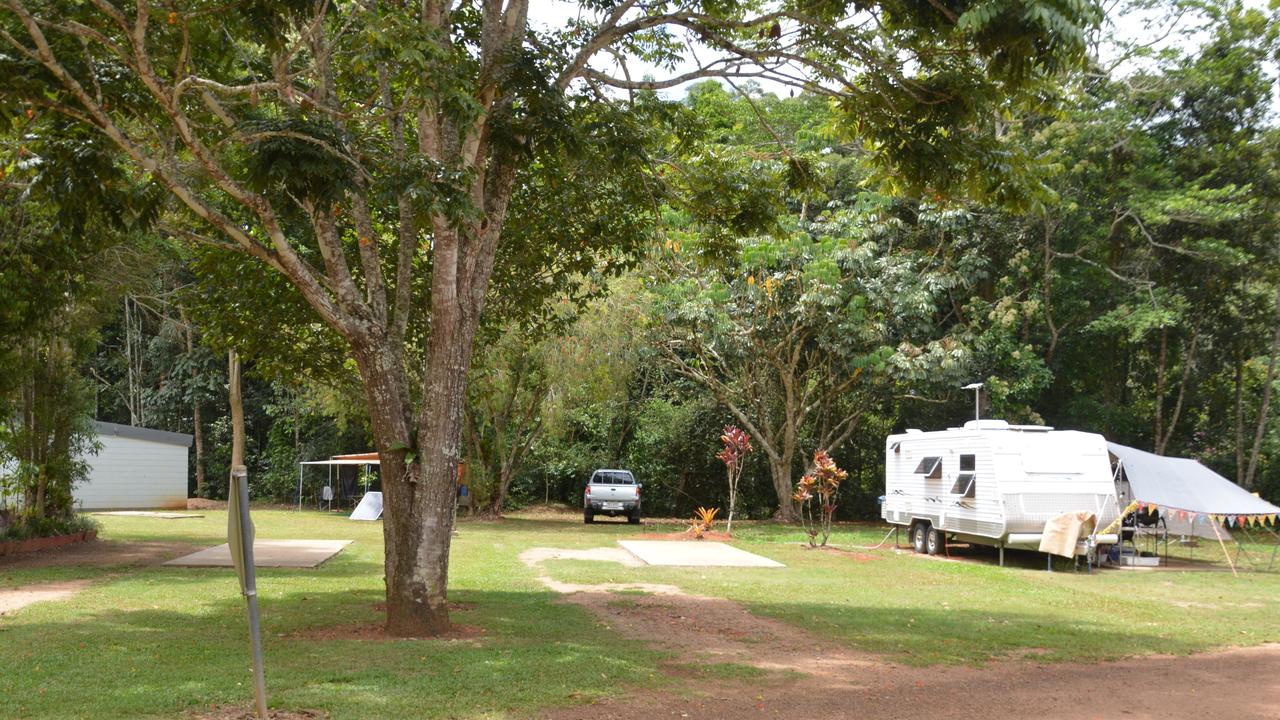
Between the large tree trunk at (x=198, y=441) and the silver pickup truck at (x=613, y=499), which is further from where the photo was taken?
the large tree trunk at (x=198, y=441)

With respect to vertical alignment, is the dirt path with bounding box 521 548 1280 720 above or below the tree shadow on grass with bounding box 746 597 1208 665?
above

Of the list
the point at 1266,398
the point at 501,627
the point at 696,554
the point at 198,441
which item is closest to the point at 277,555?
the point at 696,554

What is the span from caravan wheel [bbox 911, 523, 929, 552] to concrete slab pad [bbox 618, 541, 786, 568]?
3.40 meters

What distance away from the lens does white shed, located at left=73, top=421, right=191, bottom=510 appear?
100ft

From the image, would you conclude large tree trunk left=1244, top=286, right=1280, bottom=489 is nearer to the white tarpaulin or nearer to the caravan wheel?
the caravan wheel

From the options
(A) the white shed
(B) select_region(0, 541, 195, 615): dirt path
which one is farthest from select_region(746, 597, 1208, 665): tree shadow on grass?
(A) the white shed

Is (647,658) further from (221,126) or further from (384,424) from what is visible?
(221,126)

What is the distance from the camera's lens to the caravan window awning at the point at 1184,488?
16062mm

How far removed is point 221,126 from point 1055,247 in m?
21.7

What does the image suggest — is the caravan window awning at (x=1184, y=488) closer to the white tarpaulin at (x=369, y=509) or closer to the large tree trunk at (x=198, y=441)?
the white tarpaulin at (x=369, y=509)

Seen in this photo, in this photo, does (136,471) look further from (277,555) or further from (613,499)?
(277,555)

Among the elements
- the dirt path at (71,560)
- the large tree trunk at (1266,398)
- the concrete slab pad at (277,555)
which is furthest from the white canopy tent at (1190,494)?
the dirt path at (71,560)

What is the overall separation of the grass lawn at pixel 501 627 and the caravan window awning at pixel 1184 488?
3.71ft

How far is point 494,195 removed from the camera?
971 cm
